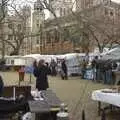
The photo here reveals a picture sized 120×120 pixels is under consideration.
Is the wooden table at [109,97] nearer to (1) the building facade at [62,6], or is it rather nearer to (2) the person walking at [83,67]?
(2) the person walking at [83,67]


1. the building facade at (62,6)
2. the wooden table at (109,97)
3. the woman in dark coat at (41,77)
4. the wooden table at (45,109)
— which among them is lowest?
the wooden table at (45,109)

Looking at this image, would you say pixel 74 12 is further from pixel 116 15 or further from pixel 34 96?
pixel 34 96

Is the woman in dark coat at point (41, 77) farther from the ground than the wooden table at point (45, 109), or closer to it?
farther from the ground

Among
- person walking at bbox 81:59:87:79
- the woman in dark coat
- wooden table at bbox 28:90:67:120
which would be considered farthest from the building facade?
wooden table at bbox 28:90:67:120

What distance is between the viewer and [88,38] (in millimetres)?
44844

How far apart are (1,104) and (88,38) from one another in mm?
33056

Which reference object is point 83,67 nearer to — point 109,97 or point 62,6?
point 62,6

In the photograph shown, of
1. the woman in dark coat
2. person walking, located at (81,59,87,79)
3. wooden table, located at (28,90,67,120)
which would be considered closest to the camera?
wooden table, located at (28,90,67,120)

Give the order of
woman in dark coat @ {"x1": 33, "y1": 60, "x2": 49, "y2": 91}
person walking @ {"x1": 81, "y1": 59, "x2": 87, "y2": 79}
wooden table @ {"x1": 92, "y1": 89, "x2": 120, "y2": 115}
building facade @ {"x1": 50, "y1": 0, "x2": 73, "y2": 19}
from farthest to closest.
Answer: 1. building facade @ {"x1": 50, "y1": 0, "x2": 73, "y2": 19}
2. person walking @ {"x1": 81, "y1": 59, "x2": 87, "y2": 79}
3. woman in dark coat @ {"x1": 33, "y1": 60, "x2": 49, "y2": 91}
4. wooden table @ {"x1": 92, "y1": 89, "x2": 120, "y2": 115}

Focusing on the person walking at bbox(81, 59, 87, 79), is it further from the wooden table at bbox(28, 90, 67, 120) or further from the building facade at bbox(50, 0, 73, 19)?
the wooden table at bbox(28, 90, 67, 120)

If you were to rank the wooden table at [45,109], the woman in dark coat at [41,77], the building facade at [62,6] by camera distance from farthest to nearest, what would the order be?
1. the building facade at [62,6]
2. the woman in dark coat at [41,77]
3. the wooden table at [45,109]

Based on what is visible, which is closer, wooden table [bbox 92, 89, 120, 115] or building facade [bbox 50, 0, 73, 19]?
wooden table [bbox 92, 89, 120, 115]

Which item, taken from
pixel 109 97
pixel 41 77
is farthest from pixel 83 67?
pixel 109 97

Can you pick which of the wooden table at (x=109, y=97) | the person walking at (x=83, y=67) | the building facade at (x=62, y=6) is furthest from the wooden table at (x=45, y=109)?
the building facade at (x=62, y=6)
